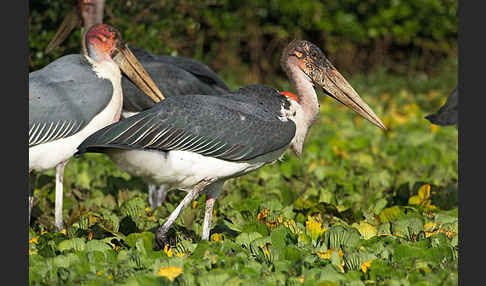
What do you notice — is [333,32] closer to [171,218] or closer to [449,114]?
[449,114]

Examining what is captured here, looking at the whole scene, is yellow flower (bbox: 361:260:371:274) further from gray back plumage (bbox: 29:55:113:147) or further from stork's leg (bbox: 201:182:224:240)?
gray back plumage (bbox: 29:55:113:147)

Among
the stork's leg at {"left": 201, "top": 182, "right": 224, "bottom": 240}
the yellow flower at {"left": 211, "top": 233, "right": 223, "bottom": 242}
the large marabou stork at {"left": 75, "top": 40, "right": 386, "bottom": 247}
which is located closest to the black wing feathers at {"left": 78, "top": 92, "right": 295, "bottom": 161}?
the large marabou stork at {"left": 75, "top": 40, "right": 386, "bottom": 247}

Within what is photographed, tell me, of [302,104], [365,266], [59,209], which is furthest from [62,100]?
[365,266]

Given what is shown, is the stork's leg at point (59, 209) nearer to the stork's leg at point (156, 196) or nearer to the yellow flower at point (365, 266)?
the stork's leg at point (156, 196)

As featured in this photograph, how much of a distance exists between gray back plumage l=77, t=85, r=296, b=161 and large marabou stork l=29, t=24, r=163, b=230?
519mm

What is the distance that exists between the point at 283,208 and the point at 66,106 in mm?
1490

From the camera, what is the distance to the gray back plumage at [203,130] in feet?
12.1

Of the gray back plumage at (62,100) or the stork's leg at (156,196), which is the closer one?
the gray back plumage at (62,100)

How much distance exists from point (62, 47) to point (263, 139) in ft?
9.81

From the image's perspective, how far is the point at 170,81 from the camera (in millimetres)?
5277

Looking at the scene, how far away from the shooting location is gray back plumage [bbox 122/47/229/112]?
5.22 m

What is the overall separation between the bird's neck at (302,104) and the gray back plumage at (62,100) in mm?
1044

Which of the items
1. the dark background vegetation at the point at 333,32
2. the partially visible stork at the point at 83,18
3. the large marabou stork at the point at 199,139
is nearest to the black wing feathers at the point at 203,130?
the large marabou stork at the point at 199,139

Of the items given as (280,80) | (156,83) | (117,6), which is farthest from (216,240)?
(280,80)
